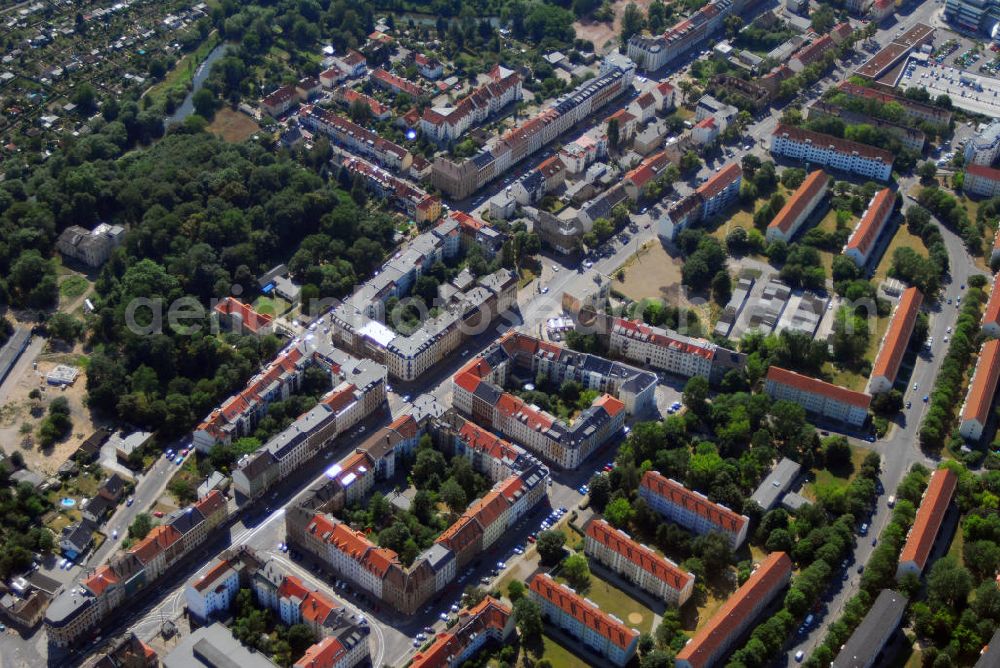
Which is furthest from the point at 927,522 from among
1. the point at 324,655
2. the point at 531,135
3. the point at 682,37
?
the point at 682,37

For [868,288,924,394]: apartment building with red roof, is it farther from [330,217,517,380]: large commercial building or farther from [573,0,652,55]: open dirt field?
[573,0,652,55]: open dirt field

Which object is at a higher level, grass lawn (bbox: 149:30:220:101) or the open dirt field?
the open dirt field

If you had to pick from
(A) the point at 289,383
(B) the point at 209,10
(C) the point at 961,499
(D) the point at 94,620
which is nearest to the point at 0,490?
(D) the point at 94,620

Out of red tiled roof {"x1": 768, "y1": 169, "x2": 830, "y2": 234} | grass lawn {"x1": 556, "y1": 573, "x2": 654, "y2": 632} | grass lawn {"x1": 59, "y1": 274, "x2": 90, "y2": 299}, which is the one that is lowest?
grass lawn {"x1": 556, "y1": 573, "x2": 654, "y2": 632}

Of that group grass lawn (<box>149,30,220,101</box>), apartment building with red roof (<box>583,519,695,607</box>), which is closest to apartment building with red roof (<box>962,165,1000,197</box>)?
apartment building with red roof (<box>583,519,695,607</box>)

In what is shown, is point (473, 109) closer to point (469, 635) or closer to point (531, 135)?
point (531, 135)

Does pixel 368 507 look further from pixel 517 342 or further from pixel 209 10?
pixel 209 10

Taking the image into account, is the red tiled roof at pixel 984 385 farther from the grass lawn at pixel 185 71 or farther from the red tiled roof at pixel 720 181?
the grass lawn at pixel 185 71
